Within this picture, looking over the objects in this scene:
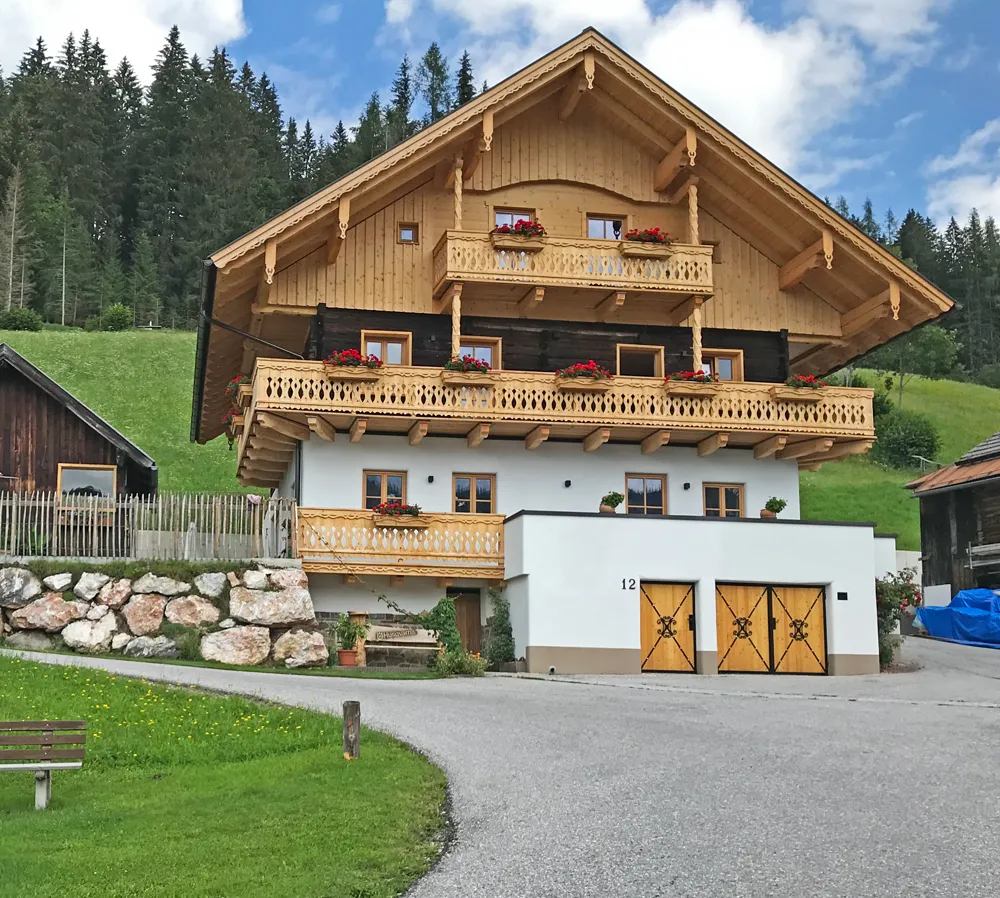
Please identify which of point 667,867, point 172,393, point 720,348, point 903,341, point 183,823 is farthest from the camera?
point 903,341

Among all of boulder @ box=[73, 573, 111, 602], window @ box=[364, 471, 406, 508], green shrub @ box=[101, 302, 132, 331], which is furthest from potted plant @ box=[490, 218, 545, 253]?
green shrub @ box=[101, 302, 132, 331]

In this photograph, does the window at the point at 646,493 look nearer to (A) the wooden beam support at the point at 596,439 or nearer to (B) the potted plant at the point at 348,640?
(A) the wooden beam support at the point at 596,439

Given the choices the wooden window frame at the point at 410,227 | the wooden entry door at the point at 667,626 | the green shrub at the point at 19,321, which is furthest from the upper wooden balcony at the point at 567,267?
the green shrub at the point at 19,321

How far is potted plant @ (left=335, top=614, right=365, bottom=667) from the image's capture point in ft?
86.5

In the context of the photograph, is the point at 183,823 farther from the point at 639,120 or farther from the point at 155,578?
the point at 639,120

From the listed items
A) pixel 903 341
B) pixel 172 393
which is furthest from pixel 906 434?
pixel 172 393

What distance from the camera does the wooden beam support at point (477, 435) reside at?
28.8 meters

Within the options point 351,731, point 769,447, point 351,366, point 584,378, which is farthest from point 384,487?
point 351,731

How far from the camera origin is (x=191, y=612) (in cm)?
2553

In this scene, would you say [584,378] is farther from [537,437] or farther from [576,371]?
[537,437]

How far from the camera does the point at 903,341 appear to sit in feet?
287

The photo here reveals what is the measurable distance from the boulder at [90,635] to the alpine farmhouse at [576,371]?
14.7ft

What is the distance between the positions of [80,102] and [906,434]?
70264mm

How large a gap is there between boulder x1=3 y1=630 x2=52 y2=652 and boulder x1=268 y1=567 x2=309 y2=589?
458 centimetres
